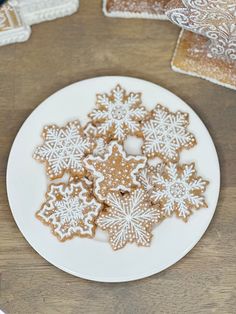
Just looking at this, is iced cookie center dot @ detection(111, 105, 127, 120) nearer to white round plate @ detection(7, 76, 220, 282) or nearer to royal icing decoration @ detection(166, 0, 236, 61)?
white round plate @ detection(7, 76, 220, 282)

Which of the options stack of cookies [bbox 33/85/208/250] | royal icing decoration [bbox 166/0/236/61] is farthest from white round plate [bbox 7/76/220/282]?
royal icing decoration [bbox 166/0/236/61]

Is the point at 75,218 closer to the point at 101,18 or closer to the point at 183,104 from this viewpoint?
the point at 183,104

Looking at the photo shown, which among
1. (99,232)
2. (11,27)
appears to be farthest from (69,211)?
(11,27)

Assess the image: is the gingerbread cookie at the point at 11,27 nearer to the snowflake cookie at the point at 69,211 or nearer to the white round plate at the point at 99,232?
the white round plate at the point at 99,232

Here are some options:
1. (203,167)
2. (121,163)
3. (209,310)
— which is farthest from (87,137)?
(209,310)

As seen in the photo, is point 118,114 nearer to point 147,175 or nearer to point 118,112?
point 118,112
